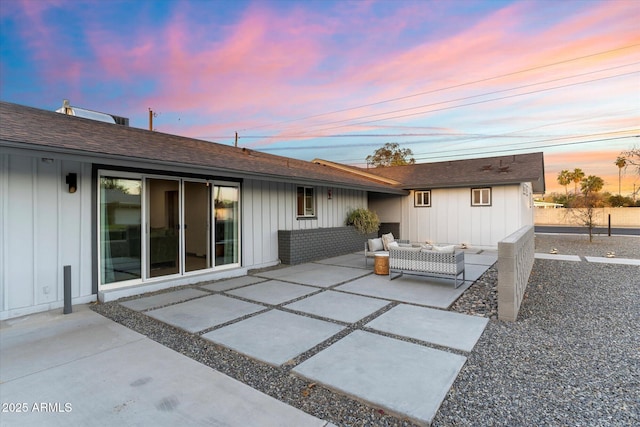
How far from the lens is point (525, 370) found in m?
2.97

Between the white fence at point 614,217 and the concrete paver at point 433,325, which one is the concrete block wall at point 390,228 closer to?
the concrete paver at point 433,325

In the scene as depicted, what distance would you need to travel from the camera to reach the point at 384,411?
7.74 feet

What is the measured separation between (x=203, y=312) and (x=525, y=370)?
4.26m

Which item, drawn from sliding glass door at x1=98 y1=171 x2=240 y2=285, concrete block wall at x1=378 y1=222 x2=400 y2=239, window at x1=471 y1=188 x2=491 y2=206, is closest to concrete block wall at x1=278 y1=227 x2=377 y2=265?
sliding glass door at x1=98 y1=171 x2=240 y2=285

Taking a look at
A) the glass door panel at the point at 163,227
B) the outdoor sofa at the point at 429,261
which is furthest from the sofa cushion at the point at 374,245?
the glass door panel at the point at 163,227

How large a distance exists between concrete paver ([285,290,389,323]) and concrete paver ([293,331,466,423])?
90cm

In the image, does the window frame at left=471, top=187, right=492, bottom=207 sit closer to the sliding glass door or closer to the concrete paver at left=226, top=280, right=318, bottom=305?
the concrete paver at left=226, top=280, right=318, bottom=305

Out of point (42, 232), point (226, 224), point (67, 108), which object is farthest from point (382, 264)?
point (67, 108)

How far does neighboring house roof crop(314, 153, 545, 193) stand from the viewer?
1195 cm

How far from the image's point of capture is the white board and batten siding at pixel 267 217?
27.6ft

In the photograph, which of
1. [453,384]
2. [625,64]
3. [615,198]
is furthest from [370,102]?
→ [615,198]

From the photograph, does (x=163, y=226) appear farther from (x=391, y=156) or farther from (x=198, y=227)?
(x=391, y=156)

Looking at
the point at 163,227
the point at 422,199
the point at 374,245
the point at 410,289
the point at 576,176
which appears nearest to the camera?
the point at 410,289

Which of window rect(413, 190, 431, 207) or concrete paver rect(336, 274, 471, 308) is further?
window rect(413, 190, 431, 207)
